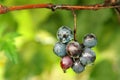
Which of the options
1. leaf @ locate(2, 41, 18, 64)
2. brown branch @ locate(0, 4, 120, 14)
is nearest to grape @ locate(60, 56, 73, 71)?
brown branch @ locate(0, 4, 120, 14)

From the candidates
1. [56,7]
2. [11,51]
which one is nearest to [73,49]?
[56,7]

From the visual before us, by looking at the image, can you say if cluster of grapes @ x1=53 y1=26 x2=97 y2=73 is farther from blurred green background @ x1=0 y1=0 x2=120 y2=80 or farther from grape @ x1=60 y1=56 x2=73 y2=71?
blurred green background @ x1=0 y1=0 x2=120 y2=80

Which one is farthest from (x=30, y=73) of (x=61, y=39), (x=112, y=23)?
(x=61, y=39)

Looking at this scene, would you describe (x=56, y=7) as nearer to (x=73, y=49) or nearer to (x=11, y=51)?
(x=73, y=49)

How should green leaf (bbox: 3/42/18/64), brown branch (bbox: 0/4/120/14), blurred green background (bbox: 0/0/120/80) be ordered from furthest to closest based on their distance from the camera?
blurred green background (bbox: 0/0/120/80) → green leaf (bbox: 3/42/18/64) → brown branch (bbox: 0/4/120/14)

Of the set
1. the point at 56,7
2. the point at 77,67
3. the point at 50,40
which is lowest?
the point at 77,67

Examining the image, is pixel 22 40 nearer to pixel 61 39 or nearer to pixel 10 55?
pixel 10 55

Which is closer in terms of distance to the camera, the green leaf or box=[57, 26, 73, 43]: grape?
box=[57, 26, 73, 43]: grape
